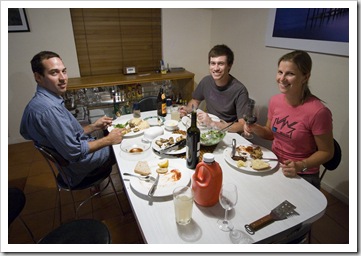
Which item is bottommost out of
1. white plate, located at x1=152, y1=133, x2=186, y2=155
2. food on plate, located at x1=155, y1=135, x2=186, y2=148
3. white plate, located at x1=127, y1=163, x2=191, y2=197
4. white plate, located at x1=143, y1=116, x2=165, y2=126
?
white plate, located at x1=127, y1=163, x2=191, y2=197

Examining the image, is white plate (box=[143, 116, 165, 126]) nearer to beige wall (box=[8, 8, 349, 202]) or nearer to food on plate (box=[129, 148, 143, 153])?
food on plate (box=[129, 148, 143, 153])

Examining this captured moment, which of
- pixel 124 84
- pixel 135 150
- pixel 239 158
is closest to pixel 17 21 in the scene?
pixel 124 84

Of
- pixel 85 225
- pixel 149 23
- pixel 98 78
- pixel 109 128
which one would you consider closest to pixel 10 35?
pixel 98 78

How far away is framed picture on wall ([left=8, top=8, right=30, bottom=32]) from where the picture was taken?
97.0 inches

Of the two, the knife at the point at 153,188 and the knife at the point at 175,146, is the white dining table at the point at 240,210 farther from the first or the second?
the knife at the point at 175,146

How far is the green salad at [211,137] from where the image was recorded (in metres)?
1.34

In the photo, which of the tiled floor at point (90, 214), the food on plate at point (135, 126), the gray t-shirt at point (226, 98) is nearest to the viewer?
the food on plate at point (135, 126)

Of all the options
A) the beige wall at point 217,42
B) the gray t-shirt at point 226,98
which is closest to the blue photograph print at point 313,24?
the beige wall at point 217,42

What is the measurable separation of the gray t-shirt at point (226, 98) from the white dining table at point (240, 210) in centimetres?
84

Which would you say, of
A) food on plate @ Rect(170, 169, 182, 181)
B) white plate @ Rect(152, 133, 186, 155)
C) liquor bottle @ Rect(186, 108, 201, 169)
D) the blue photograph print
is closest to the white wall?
the blue photograph print

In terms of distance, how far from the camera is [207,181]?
2.83ft

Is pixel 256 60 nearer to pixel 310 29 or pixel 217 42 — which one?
pixel 310 29

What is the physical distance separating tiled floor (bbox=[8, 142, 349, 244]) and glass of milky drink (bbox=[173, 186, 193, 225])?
996mm

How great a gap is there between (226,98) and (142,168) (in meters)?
1.14
